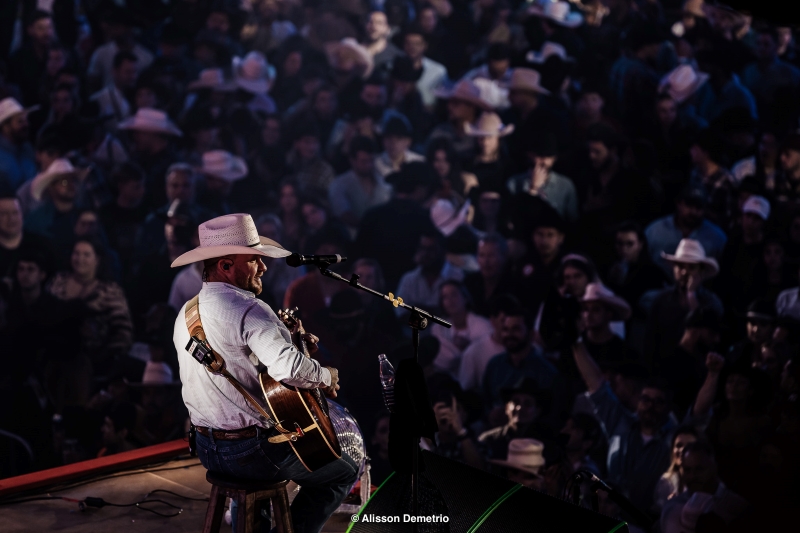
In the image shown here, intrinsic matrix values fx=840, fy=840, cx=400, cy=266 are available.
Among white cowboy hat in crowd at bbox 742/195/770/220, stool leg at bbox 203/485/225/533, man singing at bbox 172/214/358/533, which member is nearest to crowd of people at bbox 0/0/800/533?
white cowboy hat in crowd at bbox 742/195/770/220

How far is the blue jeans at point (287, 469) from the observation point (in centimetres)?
341

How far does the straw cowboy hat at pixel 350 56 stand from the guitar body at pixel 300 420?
3434 mm

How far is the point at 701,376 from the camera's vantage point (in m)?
5.39

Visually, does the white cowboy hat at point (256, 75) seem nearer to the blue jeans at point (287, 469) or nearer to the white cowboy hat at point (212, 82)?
the white cowboy hat at point (212, 82)

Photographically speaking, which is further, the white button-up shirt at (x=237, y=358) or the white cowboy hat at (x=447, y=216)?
the white cowboy hat at (x=447, y=216)

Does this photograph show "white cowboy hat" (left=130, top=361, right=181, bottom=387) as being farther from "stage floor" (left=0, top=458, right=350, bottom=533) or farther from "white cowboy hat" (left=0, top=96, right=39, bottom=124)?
"white cowboy hat" (left=0, top=96, right=39, bottom=124)

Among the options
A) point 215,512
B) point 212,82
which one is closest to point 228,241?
point 215,512

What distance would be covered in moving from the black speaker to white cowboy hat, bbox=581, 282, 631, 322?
2322 mm

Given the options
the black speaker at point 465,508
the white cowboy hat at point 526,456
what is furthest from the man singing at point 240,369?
the white cowboy hat at point 526,456

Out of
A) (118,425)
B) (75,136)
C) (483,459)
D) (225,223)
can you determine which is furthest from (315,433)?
(75,136)

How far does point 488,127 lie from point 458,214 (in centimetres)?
66

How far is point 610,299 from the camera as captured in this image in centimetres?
568

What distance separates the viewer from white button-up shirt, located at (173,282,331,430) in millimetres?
3295

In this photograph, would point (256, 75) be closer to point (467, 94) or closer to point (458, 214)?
point (467, 94)
